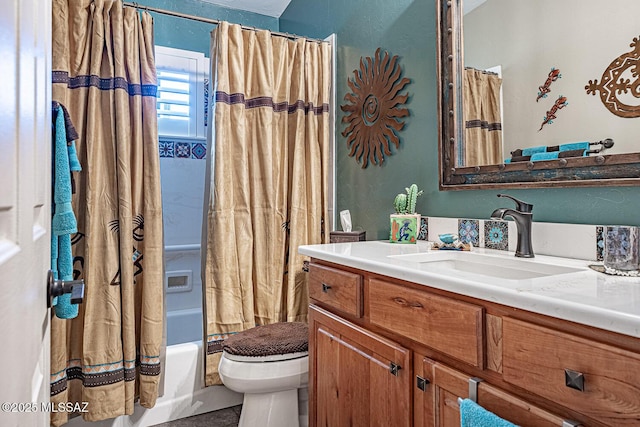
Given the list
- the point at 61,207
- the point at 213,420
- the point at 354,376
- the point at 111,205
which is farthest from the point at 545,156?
the point at 213,420

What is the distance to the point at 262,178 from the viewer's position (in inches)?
88.6

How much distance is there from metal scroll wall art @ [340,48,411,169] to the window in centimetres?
122

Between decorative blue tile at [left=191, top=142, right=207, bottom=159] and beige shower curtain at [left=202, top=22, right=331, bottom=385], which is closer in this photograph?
beige shower curtain at [left=202, top=22, right=331, bottom=385]

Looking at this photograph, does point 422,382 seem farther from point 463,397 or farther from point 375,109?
point 375,109

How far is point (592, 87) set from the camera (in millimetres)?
1199

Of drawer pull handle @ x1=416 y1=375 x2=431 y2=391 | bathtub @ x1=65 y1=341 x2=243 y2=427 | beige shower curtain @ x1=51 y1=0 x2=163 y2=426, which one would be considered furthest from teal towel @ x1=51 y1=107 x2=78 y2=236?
drawer pull handle @ x1=416 y1=375 x2=431 y2=391

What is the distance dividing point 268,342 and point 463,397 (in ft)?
3.29

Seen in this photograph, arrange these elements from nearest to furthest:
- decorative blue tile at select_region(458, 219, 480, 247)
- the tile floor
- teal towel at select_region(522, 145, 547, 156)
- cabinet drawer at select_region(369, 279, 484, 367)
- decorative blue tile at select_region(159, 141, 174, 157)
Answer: cabinet drawer at select_region(369, 279, 484, 367)
teal towel at select_region(522, 145, 547, 156)
decorative blue tile at select_region(458, 219, 480, 247)
the tile floor
decorative blue tile at select_region(159, 141, 174, 157)

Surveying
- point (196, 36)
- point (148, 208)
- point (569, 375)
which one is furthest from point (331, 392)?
point (196, 36)

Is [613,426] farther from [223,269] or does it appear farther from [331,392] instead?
[223,269]

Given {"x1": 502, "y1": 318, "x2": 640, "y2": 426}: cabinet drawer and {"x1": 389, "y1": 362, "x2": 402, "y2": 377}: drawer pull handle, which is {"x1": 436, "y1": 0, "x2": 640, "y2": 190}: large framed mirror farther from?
{"x1": 389, "y1": 362, "x2": 402, "y2": 377}: drawer pull handle

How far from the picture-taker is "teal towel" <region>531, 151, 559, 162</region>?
129 centimetres

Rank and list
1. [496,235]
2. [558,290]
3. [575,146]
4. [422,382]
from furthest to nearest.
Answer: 1. [496,235]
2. [575,146]
3. [422,382]
4. [558,290]

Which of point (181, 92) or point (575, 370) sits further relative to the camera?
point (181, 92)
